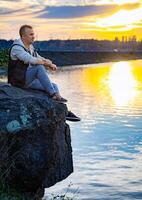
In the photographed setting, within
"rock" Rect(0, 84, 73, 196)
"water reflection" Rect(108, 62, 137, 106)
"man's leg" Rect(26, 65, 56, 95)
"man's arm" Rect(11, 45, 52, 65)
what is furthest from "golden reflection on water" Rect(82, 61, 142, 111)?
"rock" Rect(0, 84, 73, 196)

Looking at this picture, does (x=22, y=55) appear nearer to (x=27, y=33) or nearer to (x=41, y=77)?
(x=27, y=33)

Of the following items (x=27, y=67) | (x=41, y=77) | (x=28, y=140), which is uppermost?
(x=27, y=67)

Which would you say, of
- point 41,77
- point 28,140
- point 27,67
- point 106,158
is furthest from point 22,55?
point 106,158

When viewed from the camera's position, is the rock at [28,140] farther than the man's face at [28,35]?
No

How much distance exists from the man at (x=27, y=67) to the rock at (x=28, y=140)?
27.4 inches

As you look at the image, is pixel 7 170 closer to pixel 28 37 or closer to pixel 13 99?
pixel 13 99

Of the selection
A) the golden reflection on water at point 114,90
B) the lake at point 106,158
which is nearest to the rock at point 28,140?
the lake at point 106,158

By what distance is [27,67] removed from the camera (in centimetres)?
1364

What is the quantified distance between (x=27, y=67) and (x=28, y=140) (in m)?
2.29

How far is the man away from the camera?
1330 centimetres

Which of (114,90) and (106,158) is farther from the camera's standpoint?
(114,90)

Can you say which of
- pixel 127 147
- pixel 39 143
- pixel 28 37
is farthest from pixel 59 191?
pixel 127 147

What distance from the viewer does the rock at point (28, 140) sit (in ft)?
38.5

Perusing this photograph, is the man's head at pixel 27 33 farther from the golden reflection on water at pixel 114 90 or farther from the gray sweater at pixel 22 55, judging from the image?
the golden reflection on water at pixel 114 90
